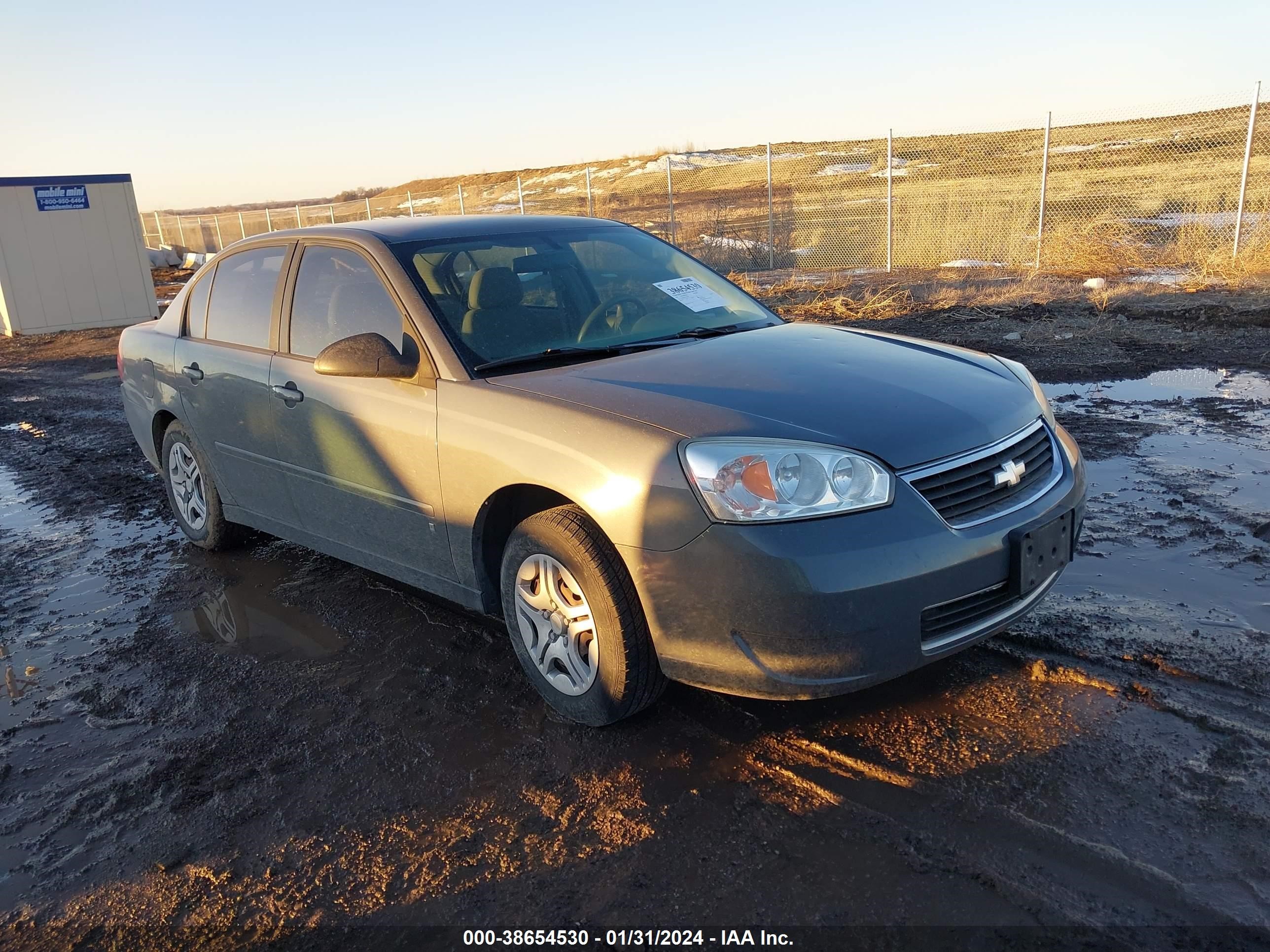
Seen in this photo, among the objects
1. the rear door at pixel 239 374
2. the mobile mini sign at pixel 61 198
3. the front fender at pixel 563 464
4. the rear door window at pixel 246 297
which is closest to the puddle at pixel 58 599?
the rear door at pixel 239 374

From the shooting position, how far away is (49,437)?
892cm

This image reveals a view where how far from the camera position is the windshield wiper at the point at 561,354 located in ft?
11.3

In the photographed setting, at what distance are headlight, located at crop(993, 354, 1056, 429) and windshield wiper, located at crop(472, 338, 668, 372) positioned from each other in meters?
1.34

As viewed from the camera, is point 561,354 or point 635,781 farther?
point 561,354

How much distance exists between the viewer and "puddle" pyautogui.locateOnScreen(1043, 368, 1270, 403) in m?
6.88

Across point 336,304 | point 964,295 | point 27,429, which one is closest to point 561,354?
point 336,304

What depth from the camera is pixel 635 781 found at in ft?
9.42

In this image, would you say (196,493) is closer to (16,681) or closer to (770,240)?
(16,681)

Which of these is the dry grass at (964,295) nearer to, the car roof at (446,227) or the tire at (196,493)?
the car roof at (446,227)

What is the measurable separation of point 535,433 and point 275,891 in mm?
1487

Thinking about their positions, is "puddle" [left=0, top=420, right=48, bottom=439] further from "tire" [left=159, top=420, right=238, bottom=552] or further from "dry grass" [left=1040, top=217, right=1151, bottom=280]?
"dry grass" [left=1040, top=217, right=1151, bottom=280]

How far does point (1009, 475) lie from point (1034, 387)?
2.46 ft

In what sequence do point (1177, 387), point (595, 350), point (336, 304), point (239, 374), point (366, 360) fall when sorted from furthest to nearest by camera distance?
point (1177, 387)
point (239, 374)
point (336, 304)
point (595, 350)
point (366, 360)

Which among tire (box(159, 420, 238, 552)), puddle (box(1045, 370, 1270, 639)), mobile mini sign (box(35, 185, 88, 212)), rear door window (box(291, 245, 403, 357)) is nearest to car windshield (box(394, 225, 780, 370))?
rear door window (box(291, 245, 403, 357))
